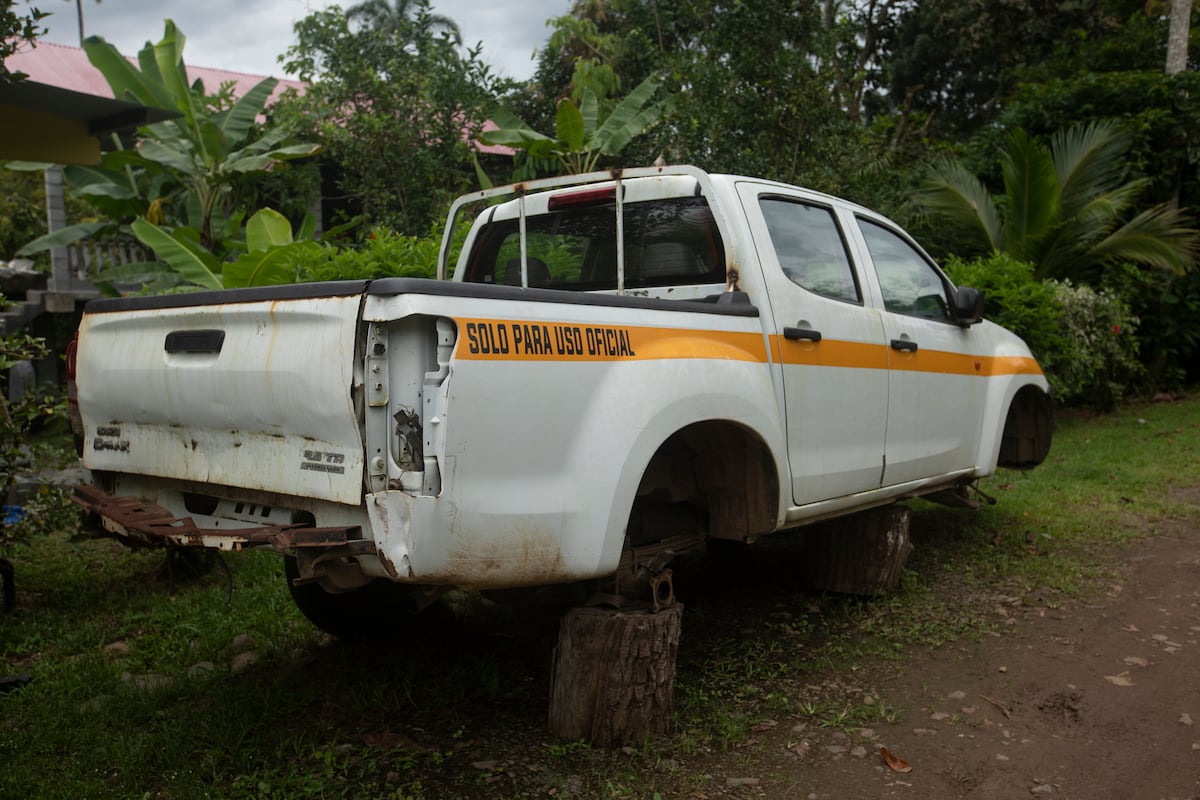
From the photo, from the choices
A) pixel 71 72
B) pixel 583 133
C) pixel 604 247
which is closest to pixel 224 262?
pixel 583 133

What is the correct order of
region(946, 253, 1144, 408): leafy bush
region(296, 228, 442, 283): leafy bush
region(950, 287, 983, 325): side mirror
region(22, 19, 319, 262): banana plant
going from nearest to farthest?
1. region(950, 287, 983, 325): side mirror
2. region(296, 228, 442, 283): leafy bush
3. region(946, 253, 1144, 408): leafy bush
4. region(22, 19, 319, 262): banana plant

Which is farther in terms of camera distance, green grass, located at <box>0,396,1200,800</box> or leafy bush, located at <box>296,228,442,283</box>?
A: leafy bush, located at <box>296,228,442,283</box>

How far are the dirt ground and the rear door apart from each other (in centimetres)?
93

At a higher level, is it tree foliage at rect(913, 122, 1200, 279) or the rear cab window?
tree foliage at rect(913, 122, 1200, 279)

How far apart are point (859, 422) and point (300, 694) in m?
2.67

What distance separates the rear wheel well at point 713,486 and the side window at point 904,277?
140cm

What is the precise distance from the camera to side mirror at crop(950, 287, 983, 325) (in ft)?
17.3

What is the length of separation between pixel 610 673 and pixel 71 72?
15.0m

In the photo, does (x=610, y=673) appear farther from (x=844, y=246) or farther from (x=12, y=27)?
(x=12, y=27)

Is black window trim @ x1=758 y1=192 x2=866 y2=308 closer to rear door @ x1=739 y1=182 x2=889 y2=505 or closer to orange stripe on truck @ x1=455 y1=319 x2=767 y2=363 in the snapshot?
rear door @ x1=739 y1=182 x2=889 y2=505

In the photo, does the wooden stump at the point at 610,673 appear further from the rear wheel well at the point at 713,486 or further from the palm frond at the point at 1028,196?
the palm frond at the point at 1028,196

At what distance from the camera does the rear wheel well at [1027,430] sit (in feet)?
20.6

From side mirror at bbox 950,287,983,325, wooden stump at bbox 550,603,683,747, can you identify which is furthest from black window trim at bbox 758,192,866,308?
wooden stump at bbox 550,603,683,747

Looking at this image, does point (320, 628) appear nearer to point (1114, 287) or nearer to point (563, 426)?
point (563, 426)
